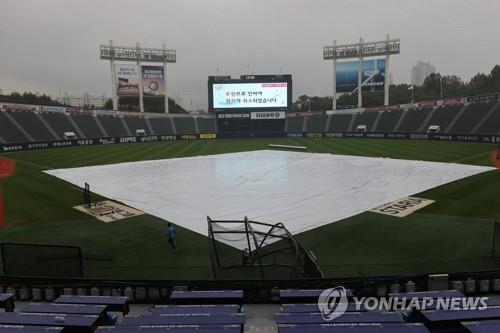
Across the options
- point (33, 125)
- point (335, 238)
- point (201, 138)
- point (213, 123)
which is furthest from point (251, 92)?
point (335, 238)

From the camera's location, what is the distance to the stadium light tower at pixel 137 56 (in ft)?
267

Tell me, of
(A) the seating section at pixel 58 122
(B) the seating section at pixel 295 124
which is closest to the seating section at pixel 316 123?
(B) the seating section at pixel 295 124

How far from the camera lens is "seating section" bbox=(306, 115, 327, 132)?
86.9 meters

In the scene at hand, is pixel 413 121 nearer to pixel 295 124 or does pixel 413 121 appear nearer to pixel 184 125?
pixel 295 124

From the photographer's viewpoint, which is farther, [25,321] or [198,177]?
[198,177]

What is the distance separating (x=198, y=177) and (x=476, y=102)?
2508 inches

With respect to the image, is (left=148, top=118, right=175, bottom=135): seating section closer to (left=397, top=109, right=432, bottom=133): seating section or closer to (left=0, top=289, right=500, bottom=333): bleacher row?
(left=397, top=109, right=432, bottom=133): seating section

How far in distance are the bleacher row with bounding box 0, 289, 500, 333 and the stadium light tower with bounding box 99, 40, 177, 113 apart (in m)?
81.3

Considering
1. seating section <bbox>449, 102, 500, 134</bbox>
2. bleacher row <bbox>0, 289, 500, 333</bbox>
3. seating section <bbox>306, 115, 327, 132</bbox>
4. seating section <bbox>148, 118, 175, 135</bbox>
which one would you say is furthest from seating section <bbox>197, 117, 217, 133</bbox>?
bleacher row <bbox>0, 289, 500, 333</bbox>

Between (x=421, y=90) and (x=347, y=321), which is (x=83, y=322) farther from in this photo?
(x=421, y=90)

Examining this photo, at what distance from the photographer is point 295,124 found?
306 ft

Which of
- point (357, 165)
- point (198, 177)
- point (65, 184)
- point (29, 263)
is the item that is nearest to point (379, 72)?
point (357, 165)

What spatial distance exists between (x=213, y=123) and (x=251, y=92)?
63.8ft

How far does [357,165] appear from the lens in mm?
34969
